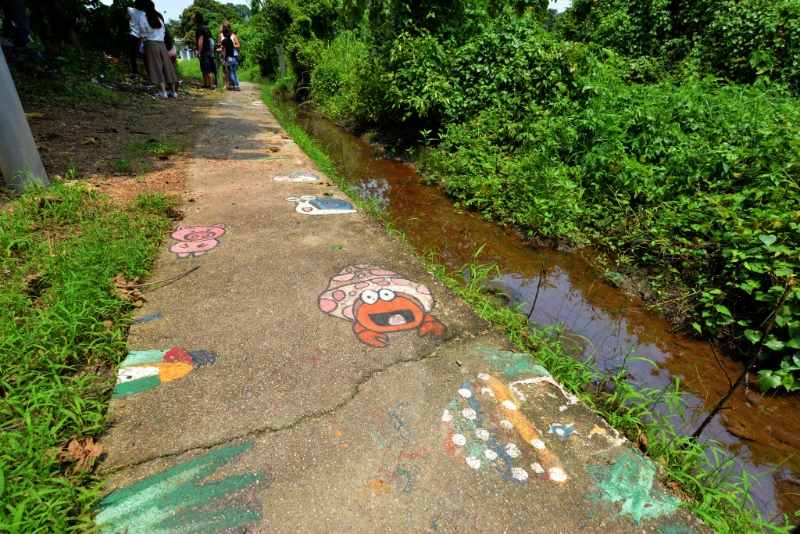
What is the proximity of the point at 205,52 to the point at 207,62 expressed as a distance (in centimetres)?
31

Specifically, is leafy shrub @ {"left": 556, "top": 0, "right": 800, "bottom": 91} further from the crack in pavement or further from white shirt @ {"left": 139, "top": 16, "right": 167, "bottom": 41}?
white shirt @ {"left": 139, "top": 16, "right": 167, "bottom": 41}

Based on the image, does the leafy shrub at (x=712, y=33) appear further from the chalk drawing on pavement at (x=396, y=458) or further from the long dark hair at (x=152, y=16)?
the long dark hair at (x=152, y=16)

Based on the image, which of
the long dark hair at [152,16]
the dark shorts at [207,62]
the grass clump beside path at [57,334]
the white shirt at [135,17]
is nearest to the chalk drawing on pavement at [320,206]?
the grass clump beside path at [57,334]

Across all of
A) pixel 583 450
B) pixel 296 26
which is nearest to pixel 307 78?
pixel 296 26

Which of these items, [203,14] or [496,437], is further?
[203,14]

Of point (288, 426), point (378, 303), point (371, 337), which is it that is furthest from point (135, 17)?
point (288, 426)

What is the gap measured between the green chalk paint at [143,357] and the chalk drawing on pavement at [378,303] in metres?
0.73

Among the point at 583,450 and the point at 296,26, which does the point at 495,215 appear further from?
the point at 296,26

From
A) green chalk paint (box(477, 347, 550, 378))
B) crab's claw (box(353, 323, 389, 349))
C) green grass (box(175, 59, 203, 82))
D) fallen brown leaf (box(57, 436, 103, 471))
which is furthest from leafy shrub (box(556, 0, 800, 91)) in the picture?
green grass (box(175, 59, 203, 82))

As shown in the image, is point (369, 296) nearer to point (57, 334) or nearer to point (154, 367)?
point (154, 367)

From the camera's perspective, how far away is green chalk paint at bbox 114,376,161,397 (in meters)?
1.49

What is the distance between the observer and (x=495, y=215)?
406 centimetres

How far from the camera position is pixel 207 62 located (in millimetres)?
9445

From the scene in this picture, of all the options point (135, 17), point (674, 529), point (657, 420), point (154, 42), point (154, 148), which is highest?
point (135, 17)
